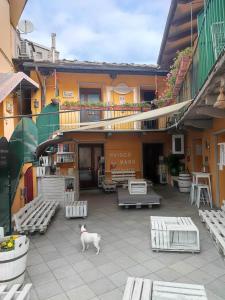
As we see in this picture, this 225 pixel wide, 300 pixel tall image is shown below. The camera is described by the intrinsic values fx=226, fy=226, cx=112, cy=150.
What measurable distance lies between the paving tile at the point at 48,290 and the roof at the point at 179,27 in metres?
7.10

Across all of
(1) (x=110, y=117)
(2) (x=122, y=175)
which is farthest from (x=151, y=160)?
(1) (x=110, y=117)

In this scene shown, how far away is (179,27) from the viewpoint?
25.6ft

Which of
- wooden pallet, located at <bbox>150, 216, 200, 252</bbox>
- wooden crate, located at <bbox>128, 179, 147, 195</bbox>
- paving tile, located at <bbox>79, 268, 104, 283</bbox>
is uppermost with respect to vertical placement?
wooden crate, located at <bbox>128, 179, 147, 195</bbox>

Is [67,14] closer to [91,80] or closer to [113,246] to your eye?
[91,80]

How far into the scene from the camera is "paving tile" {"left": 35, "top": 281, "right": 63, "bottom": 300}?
123 inches

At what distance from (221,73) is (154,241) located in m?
3.24

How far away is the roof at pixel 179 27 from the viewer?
6.60 metres

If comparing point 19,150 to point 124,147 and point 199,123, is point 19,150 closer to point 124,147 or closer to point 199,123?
point 199,123

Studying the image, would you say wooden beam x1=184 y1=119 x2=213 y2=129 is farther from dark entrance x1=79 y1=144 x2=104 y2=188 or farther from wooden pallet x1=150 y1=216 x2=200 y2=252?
dark entrance x1=79 y1=144 x2=104 y2=188

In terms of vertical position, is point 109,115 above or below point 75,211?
above

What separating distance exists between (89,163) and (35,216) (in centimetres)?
619

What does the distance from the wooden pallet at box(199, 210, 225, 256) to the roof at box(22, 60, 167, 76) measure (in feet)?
26.4

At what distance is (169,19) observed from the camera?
23.6 ft

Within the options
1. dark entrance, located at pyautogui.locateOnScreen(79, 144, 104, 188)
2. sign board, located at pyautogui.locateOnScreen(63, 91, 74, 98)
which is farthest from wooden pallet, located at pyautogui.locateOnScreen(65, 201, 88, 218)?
sign board, located at pyautogui.locateOnScreen(63, 91, 74, 98)
